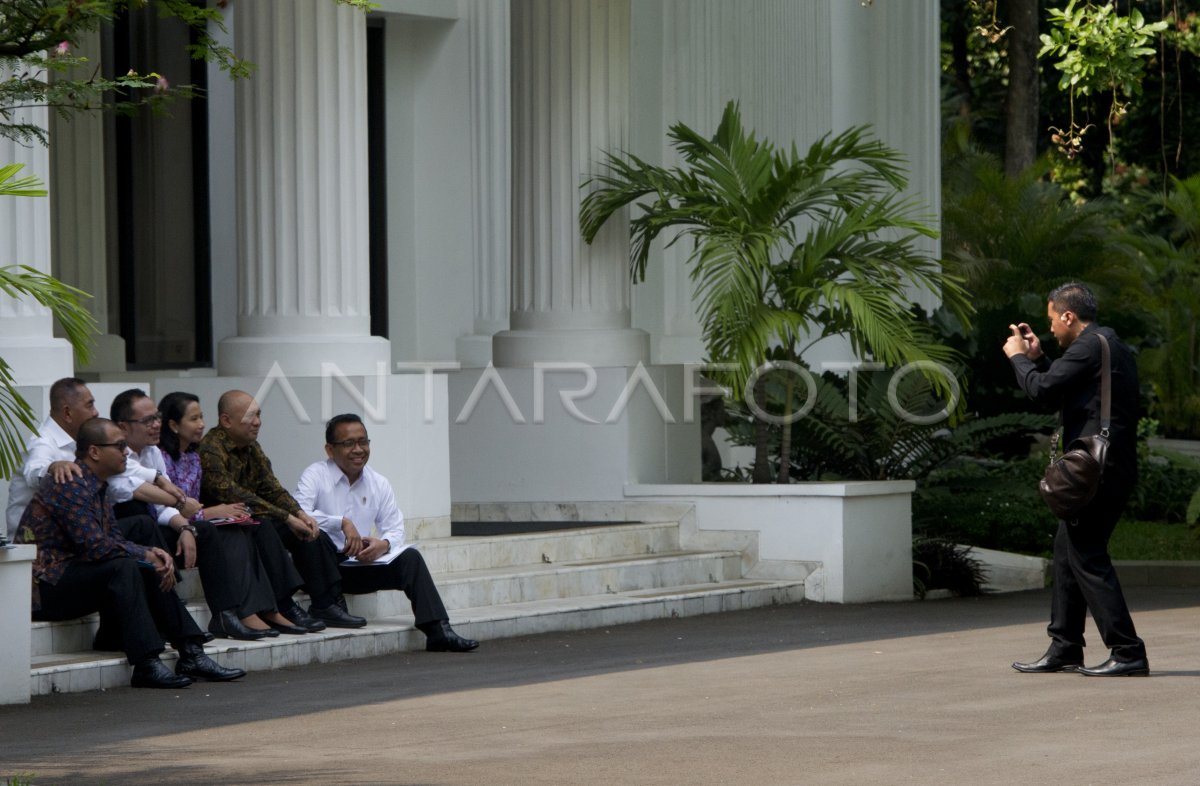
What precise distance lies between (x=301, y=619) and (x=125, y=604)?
1.37 metres

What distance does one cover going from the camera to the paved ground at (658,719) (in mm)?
6621

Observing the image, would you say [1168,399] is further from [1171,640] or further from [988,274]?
[1171,640]

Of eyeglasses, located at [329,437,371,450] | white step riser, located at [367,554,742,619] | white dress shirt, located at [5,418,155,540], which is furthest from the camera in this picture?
white step riser, located at [367,554,742,619]

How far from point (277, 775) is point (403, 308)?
1021 cm

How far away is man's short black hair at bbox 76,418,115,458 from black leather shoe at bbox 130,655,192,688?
100 cm

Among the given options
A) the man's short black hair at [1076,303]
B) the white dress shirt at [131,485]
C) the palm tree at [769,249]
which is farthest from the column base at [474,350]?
the man's short black hair at [1076,303]

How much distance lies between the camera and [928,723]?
7.56m

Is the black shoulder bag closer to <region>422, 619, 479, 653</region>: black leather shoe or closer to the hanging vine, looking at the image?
the hanging vine

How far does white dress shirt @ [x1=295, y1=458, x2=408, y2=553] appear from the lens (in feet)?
35.2

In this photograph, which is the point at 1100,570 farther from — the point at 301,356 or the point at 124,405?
the point at 301,356

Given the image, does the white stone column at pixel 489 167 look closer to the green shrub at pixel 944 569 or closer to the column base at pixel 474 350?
the column base at pixel 474 350

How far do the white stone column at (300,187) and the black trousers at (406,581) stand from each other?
1798mm

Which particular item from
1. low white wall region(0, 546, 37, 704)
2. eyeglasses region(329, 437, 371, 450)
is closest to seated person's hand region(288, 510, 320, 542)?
eyeglasses region(329, 437, 371, 450)

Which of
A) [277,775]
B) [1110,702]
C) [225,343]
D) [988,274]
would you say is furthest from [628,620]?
[988,274]
